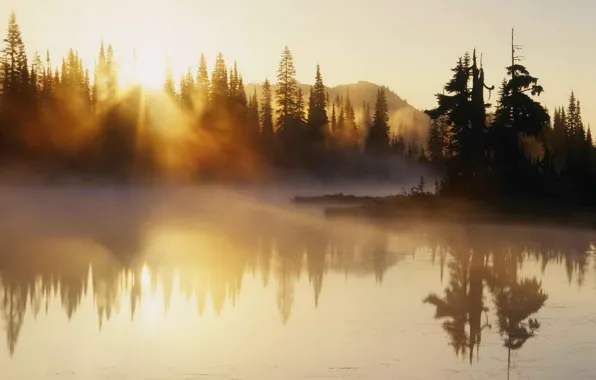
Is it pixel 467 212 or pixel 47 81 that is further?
pixel 47 81

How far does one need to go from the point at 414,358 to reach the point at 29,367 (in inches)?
270

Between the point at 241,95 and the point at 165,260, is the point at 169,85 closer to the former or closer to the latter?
the point at 241,95

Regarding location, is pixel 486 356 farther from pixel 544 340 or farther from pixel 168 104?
pixel 168 104

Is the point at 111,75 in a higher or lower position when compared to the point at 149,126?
higher

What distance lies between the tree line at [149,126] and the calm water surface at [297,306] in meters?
54.5

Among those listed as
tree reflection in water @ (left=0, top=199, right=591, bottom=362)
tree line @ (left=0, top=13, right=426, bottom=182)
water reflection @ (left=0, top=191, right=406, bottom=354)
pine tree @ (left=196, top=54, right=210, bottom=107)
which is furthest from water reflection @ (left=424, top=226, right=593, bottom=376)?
pine tree @ (left=196, top=54, right=210, bottom=107)

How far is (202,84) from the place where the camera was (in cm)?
10194

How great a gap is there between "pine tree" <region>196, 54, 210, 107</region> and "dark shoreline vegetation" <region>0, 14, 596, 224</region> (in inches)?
7.6

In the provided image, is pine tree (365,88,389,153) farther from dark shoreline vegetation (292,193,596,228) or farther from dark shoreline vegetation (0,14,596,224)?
dark shoreline vegetation (292,193,596,228)

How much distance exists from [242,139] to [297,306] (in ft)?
269

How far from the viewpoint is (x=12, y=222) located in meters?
42.3

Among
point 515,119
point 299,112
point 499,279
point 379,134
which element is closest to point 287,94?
point 299,112

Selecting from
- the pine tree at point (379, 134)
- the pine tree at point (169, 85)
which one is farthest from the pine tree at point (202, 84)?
the pine tree at point (379, 134)

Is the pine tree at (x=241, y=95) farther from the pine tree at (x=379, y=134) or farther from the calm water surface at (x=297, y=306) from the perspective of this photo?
the calm water surface at (x=297, y=306)
